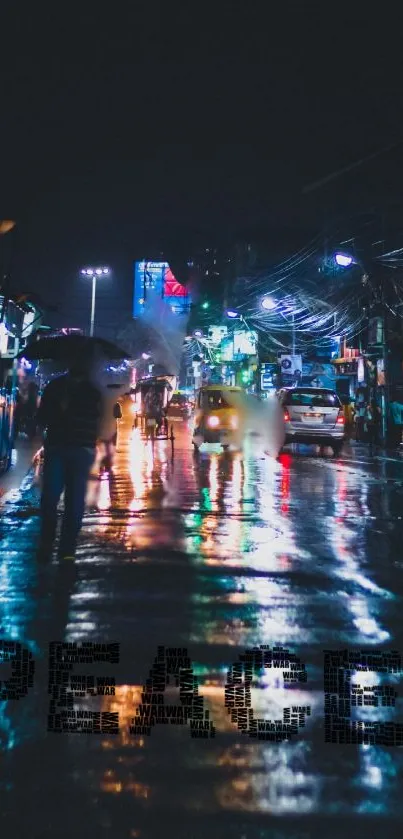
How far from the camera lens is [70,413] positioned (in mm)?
7102

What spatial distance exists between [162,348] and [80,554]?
7977cm

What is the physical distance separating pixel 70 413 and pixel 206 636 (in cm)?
296

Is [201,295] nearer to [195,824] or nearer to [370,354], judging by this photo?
[370,354]

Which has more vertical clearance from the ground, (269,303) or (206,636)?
(269,303)

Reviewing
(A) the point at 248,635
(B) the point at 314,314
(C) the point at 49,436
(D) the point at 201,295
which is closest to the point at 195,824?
(A) the point at 248,635

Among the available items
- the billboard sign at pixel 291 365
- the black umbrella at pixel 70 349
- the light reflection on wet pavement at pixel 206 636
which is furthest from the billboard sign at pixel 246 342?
the light reflection on wet pavement at pixel 206 636

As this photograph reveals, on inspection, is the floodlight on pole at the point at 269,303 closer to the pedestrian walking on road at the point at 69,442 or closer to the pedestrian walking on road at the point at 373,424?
Result: the pedestrian walking on road at the point at 373,424

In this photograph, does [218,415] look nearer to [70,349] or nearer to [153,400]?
[153,400]

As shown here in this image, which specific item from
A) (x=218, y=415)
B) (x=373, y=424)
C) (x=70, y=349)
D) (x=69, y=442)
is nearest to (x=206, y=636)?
(x=69, y=442)

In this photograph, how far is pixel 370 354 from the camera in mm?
29203

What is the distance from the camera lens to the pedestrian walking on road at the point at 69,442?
711 cm

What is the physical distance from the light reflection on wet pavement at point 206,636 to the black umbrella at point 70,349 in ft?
7.19

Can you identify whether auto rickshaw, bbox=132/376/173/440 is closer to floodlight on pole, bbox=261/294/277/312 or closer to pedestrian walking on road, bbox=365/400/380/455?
pedestrian walking on road, bbox=365/400/380/455

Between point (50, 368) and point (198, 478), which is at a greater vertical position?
point (50, 368)
